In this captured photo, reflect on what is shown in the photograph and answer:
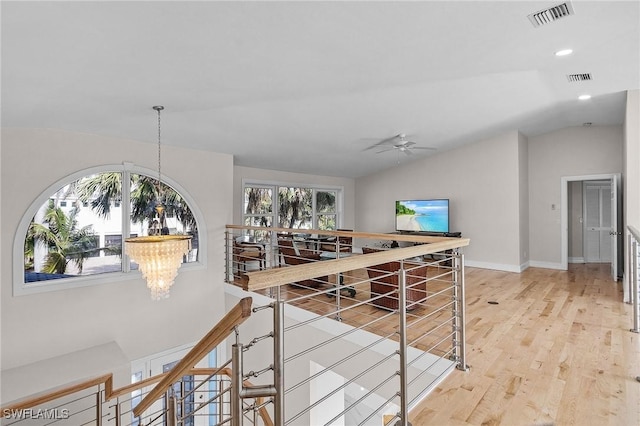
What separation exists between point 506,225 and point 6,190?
7.77 meters

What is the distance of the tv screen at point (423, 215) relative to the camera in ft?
23.6

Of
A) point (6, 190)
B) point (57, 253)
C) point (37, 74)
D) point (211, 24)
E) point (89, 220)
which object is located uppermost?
point (211, 24)

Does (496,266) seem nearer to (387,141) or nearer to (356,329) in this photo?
(387,141)

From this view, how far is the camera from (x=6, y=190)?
12.0 ft

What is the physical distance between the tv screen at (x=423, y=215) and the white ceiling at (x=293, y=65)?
248 cm

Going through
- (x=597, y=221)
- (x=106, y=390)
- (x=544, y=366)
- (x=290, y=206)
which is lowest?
(x=106, y=390)

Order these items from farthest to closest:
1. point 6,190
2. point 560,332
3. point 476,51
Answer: point 6,190 → point 560,332 → point 476,51

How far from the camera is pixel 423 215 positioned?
7.54m

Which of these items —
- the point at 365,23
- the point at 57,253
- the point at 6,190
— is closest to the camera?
the point at 365,23

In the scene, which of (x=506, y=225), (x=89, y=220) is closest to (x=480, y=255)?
(x=506, y=225)

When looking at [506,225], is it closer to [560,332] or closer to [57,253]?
[560,332]

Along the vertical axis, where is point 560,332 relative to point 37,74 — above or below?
below

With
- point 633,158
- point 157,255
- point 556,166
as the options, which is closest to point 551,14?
point 633,158

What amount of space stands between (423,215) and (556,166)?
2.79m
